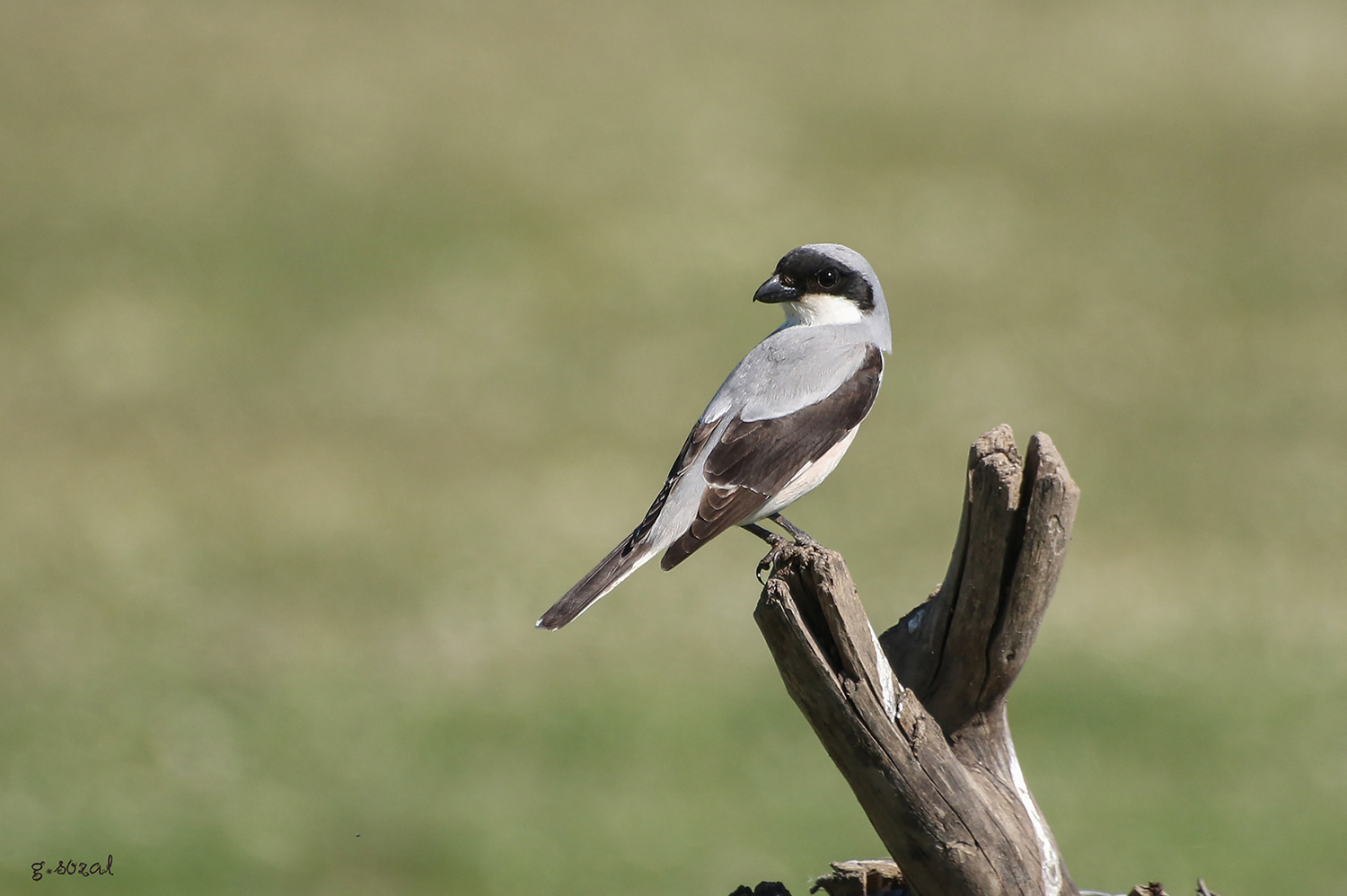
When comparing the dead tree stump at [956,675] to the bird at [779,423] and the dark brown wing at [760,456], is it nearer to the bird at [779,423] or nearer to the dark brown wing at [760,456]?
the dark brown wing at [760,456]

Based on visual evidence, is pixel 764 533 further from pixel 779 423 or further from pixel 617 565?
pixel 617 565

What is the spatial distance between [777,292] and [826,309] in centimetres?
27

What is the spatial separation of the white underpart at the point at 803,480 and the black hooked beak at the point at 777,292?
29.2 inches

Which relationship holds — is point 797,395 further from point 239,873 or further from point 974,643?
point 239,873

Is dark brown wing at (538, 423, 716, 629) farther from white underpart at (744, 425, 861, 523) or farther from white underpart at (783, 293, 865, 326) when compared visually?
white underpart at (783, 293, 865, 326)

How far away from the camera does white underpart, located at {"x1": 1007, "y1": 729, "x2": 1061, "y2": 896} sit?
4586 mm

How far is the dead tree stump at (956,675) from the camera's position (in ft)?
14.3

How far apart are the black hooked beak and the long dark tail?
140cm

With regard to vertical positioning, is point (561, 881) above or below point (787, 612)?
above

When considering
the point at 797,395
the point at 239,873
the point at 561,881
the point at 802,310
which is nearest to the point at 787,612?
the point at 797,395

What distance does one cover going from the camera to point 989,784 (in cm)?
477

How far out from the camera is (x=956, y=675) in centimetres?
486

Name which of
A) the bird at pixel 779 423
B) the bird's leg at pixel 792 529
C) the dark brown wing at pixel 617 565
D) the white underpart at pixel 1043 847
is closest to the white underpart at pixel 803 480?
the bird at pixel 779 423

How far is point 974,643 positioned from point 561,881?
5542mm
